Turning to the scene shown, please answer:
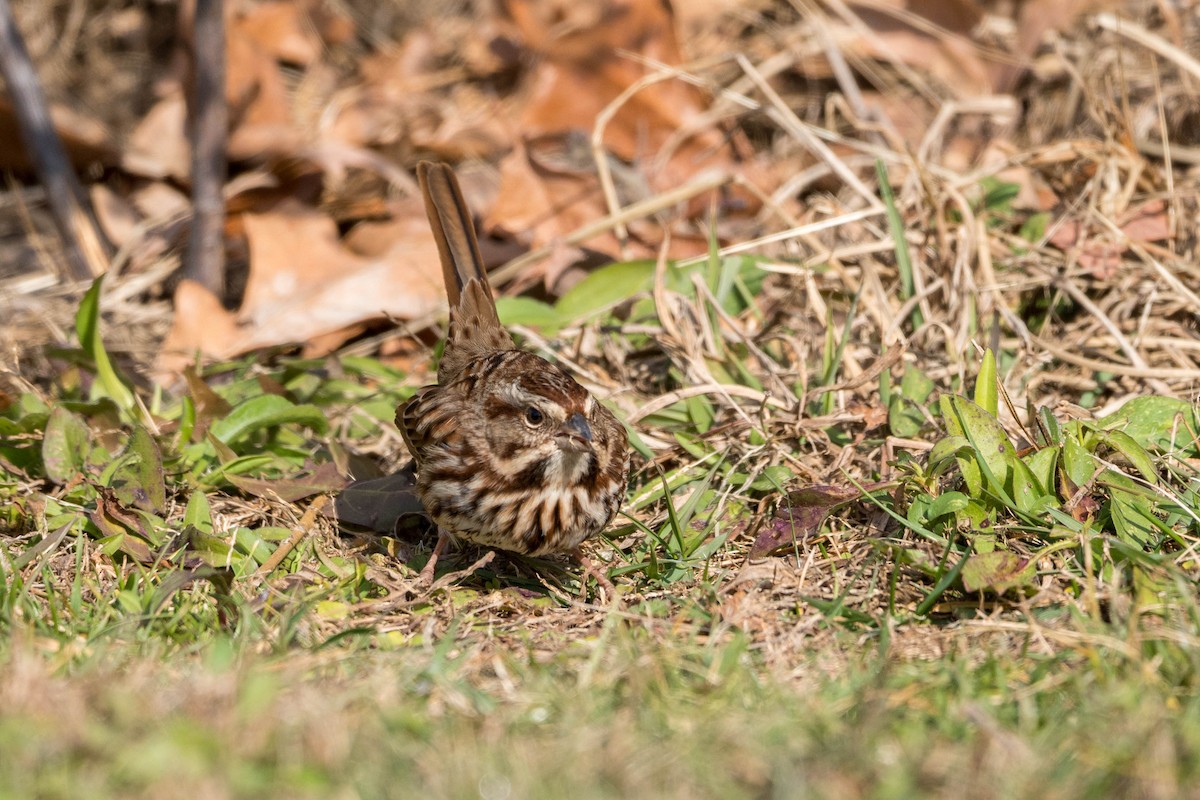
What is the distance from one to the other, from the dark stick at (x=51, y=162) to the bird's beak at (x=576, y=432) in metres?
3.26

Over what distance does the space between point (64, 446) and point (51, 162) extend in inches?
81.4

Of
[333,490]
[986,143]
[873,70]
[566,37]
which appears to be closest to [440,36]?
[566,37]

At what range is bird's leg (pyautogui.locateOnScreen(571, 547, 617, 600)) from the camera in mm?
3703

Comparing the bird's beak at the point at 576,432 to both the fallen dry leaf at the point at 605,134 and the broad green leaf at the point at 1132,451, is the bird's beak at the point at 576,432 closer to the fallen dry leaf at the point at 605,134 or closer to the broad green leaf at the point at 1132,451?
the broad green leaf at the point at 1132,451

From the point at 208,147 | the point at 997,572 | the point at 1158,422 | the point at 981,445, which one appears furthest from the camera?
the point at 208,147

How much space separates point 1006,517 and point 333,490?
2099mm

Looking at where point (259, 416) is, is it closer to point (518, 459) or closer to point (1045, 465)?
point (518, 459)

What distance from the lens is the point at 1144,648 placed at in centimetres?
285

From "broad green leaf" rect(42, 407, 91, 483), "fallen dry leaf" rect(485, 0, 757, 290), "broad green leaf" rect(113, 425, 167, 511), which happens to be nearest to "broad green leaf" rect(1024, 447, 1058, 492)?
"fallen dry leaf" rect(485, 0, 757, 290)

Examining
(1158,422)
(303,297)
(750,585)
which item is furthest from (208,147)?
(1158,422)

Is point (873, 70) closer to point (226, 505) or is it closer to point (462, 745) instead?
point (226, 505)

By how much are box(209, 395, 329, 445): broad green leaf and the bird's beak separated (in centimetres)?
123

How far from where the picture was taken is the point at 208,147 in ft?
17.7

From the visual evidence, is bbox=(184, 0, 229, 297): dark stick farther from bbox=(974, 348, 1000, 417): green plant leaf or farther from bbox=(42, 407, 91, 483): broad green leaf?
bbox=(974, 348, 1000, 417): green plant leaf
